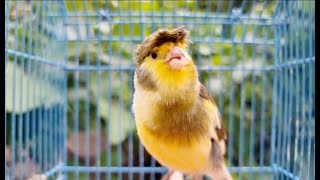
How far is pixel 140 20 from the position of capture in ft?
5.61

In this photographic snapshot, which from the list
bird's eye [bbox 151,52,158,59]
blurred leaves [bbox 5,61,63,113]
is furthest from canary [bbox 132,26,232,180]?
blurred leaves [bbox 5,61,63,113]

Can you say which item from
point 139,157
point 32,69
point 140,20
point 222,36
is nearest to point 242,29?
point 222,36

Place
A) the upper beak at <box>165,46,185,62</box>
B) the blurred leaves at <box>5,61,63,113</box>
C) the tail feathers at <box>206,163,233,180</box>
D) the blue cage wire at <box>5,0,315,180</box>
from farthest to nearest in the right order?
the blue cage wire at <box>5,0,315,180</box>
the blurred leaves at <box>5,61,63,113</box>
the tail feathers at <box>206,163,233,180</box>
the upper beak at <box>165,46,185,62</box>

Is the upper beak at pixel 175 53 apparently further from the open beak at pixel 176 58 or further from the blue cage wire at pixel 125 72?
the blue cage wire at pixel 125 72

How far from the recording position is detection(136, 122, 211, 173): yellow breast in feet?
3.69

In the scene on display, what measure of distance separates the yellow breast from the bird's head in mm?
114

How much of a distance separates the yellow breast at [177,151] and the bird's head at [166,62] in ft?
0.37

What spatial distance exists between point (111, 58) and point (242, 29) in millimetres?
418

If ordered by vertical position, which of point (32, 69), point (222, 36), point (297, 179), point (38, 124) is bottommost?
point (297, 179)

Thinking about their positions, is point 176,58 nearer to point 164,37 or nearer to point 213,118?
point 164,37

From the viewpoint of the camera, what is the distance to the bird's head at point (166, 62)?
941 mm

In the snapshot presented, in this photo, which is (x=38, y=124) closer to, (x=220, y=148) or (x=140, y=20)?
(x=140, y=20)

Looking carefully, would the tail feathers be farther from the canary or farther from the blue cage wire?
A: the blue cage wire

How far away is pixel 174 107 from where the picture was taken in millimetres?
1102
